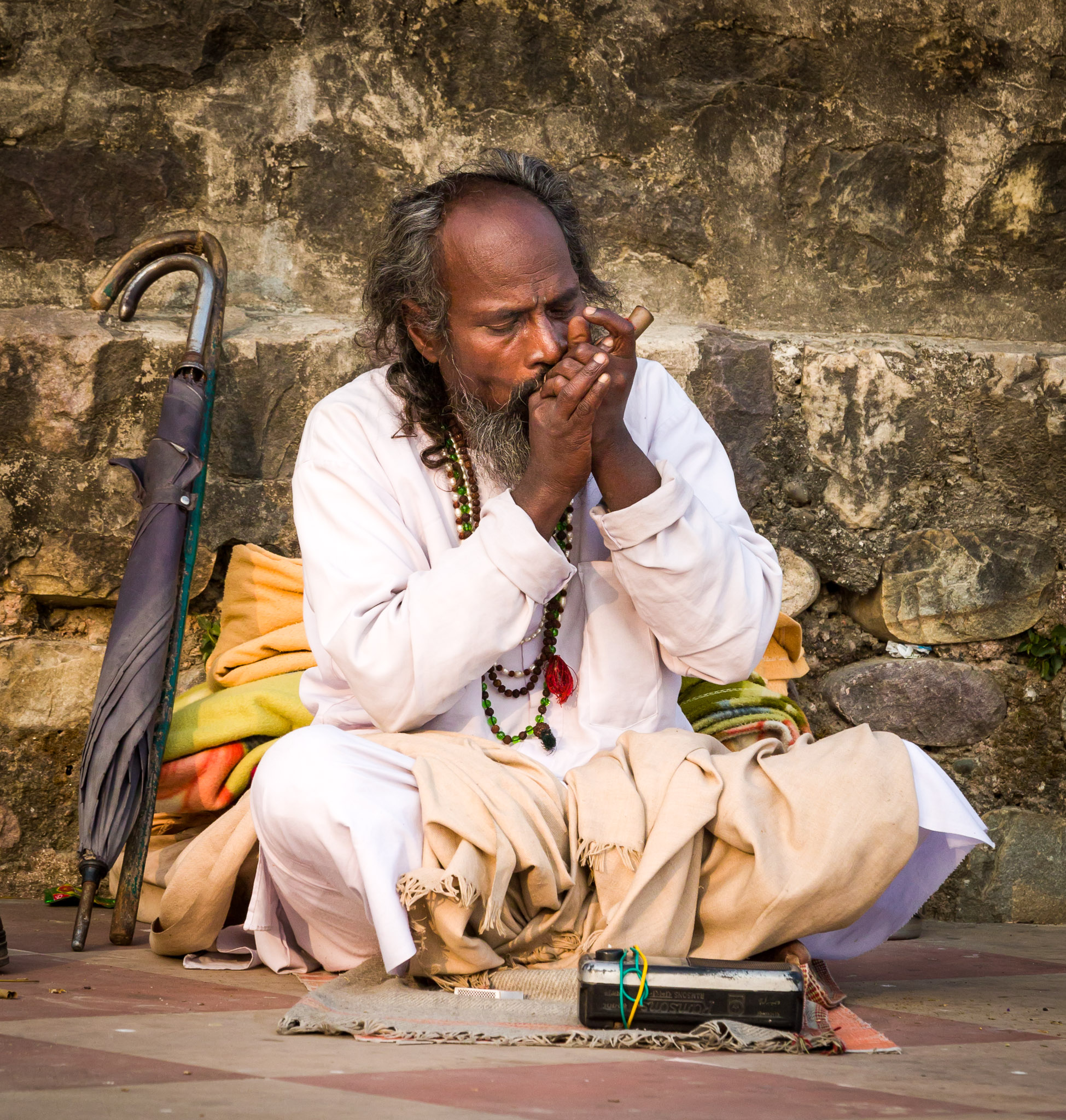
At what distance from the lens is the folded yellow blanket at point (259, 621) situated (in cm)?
358

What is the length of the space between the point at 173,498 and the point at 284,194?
4.06ft

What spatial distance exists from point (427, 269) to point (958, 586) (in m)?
1.87

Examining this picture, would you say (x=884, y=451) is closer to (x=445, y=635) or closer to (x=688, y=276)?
(x=688, y=276)

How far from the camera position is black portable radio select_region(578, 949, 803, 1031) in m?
2.21

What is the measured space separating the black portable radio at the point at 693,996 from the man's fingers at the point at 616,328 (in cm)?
115

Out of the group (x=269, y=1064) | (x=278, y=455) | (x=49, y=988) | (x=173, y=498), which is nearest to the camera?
(x=269, y=1064)

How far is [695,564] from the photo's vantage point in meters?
2.78

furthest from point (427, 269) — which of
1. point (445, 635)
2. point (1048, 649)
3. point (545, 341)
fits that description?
point (1048, 649)

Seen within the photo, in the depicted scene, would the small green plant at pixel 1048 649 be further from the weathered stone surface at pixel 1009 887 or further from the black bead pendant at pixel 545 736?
the black bead pendant at pixel 545 736

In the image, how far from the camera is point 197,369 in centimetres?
348

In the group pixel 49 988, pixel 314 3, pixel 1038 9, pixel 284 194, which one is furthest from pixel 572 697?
pixel 1038 9

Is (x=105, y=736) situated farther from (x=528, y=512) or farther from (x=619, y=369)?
(x=619, y=369)

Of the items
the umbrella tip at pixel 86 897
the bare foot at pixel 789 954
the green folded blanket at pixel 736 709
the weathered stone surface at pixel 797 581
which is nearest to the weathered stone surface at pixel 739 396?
the weathered stone surface at pixel 797 581

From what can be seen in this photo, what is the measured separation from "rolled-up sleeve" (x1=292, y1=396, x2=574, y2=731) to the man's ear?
455 millimetres
